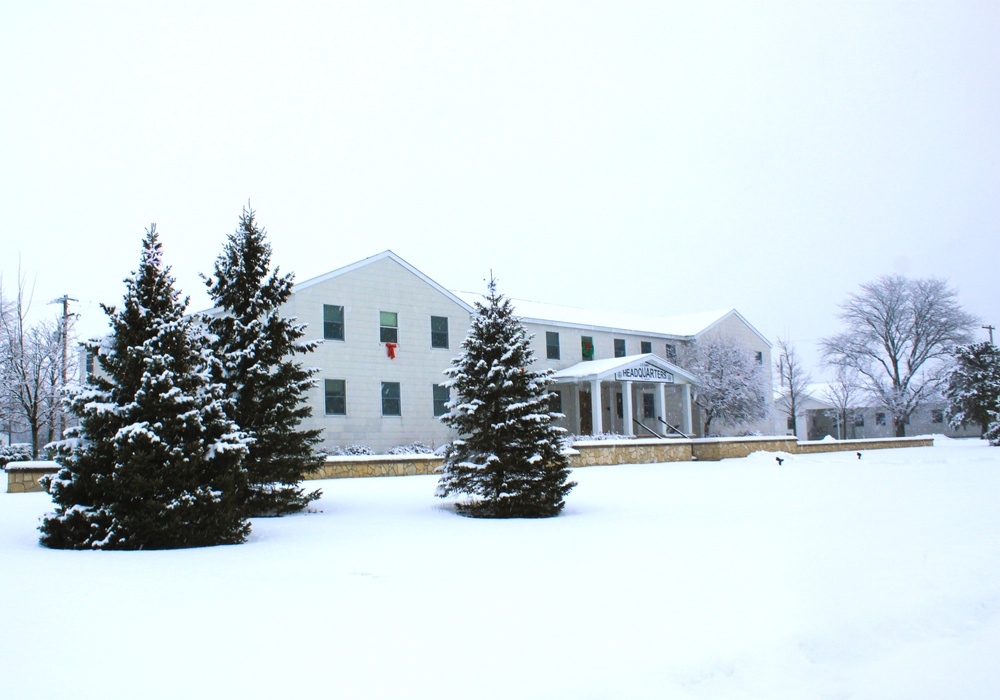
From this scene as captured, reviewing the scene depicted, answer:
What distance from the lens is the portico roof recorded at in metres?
32.1

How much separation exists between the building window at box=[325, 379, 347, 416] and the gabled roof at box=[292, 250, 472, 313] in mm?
3289

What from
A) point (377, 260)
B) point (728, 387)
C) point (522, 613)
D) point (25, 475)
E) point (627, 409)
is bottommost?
point (522, 613)

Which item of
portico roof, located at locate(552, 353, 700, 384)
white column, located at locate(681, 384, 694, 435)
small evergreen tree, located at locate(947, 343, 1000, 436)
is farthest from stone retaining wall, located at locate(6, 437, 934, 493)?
small evergreen tree, located at locate(947, 343, 1000, 436)

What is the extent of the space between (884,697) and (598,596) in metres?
2.31

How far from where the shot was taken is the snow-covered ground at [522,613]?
4652mm

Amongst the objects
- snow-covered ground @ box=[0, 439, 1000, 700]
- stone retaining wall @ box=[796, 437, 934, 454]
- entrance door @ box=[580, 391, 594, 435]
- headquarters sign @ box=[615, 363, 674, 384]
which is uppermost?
headquarters sign @ box=[615, 363, 674, 384]

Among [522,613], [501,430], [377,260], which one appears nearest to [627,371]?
[377,260]

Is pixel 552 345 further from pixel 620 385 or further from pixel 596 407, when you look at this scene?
pixel 620 385

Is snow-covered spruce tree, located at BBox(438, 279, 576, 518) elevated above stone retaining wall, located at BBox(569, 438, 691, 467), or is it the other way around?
snow-covered spruce tree, located at BBox(438, 279, 576, 518)

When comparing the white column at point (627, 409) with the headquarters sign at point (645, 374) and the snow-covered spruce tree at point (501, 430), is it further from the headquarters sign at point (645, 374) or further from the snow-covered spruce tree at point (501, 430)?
the snow-covered spruce tree at point (501, 430)

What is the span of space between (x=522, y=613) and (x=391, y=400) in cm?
2195

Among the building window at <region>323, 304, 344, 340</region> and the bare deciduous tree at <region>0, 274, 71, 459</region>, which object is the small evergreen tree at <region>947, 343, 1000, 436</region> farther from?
the bare deciduous tree at <region>0, 274, 71, 459</region>

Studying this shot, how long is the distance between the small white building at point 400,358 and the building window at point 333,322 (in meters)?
0.03

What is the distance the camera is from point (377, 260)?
27.7 m
